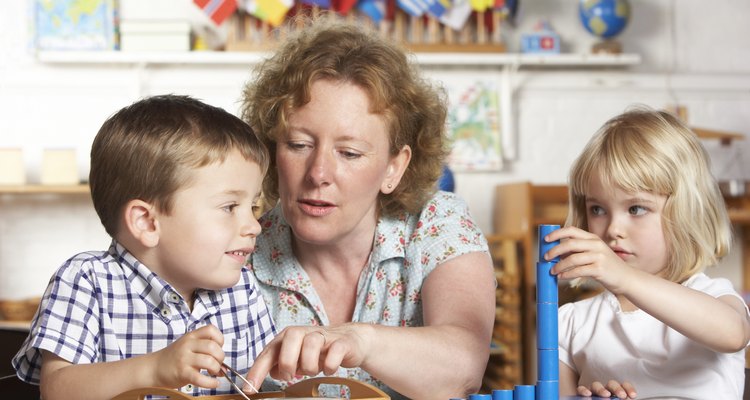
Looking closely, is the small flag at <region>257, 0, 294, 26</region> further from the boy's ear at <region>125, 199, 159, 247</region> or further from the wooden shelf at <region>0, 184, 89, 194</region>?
the boy's ear at <region>125, 199, 159, 247</region>

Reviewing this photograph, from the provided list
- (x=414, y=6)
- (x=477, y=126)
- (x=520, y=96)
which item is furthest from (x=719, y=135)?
(x=414, y=6)

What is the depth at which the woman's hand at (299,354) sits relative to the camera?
1012mm

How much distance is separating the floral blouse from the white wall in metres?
2.85

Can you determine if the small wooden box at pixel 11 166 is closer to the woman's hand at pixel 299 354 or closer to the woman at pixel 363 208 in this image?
the woman at pixel 363 208

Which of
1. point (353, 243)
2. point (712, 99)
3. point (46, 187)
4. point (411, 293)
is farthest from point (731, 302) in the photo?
point (712, 99)

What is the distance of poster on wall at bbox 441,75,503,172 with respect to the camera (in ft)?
15.1

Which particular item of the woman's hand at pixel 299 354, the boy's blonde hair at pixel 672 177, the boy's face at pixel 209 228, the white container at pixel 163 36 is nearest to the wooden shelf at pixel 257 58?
the white container at pixel 163 36

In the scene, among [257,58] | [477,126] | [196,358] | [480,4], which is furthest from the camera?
[477,126]

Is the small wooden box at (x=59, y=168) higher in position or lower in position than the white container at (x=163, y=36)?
lower

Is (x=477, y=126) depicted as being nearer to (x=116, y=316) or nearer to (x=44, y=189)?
(x=44, y=189)

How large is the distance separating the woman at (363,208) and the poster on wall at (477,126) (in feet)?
9.04

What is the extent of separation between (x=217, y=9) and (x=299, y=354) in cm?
358

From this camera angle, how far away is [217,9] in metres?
4.38

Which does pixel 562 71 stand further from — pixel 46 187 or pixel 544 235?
pixel 544 235
